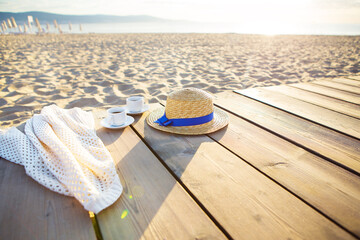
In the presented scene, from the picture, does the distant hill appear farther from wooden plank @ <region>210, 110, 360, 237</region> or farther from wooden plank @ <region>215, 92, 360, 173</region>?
wooden plank @ <region>210, 110, 360, 237</region>

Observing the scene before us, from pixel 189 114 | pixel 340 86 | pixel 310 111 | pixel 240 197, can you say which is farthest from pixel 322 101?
pixel 240 197

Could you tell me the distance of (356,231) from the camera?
0.60 meters

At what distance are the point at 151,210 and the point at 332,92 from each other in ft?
6.77

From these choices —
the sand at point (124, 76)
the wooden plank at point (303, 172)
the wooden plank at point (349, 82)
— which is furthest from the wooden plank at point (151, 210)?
the wooden plank at point (349, 82)

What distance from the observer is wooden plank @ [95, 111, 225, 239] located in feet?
1.97

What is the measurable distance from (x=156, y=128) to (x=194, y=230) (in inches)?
26.8

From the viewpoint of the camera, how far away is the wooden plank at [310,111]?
1242 millimetres

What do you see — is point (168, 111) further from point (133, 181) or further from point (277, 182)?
point (277, 182)

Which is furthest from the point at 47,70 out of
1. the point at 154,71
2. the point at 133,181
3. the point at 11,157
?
the point at 133,181

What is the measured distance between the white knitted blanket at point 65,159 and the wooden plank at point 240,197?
28cm

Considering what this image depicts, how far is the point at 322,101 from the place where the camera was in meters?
1.66

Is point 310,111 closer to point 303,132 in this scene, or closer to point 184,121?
point 303,132

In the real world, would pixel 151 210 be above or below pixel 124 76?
above

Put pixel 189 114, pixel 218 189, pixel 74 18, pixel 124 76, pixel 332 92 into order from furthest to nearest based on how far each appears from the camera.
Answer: pixel 74 18 < pixel 124 76 < pixel 332 92 < pixel 189 114 < pixel 218 189
